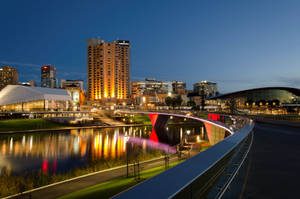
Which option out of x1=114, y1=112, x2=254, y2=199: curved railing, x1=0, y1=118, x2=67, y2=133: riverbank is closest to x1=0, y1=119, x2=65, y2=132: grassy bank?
x1=0, y1=118, x2=67, y2=133: riverbank

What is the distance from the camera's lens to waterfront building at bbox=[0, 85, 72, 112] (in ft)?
315

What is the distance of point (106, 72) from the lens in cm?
17412

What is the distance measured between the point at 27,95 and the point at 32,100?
442 centimetres

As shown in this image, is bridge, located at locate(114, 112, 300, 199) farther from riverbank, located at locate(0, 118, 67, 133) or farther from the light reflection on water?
riverbank, located at locate(0, 118, 67, 133)

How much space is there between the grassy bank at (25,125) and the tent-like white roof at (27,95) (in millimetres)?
30439

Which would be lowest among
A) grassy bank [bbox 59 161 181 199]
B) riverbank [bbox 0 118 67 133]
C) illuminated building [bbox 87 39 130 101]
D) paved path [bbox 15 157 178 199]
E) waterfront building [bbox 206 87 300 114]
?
paved path [bbox 15 157 178 199]

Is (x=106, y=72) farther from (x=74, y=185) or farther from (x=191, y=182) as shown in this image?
(x=191, y=182)

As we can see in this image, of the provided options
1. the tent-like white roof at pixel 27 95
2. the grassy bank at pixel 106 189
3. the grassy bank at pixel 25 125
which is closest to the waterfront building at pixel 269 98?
the grassy bank at pixel 25 125

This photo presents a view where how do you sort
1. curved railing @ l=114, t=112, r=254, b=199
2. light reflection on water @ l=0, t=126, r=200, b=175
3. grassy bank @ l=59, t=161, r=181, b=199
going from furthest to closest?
light reflection on water @ l=0, t=126, r=200, b=175, grassy bank @ l=59, t=161, r=181, b=199, curved railing @ l=114, t=112, r=254, b=199

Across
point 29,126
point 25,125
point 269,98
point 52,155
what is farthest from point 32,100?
point 269,98

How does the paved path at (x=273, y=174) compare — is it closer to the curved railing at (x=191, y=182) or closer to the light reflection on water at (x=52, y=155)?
the curved railing at (x=191, y=182)

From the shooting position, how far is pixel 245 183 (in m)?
6.14

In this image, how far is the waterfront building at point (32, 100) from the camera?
96062 mm

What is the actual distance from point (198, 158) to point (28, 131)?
6408 centimetres
